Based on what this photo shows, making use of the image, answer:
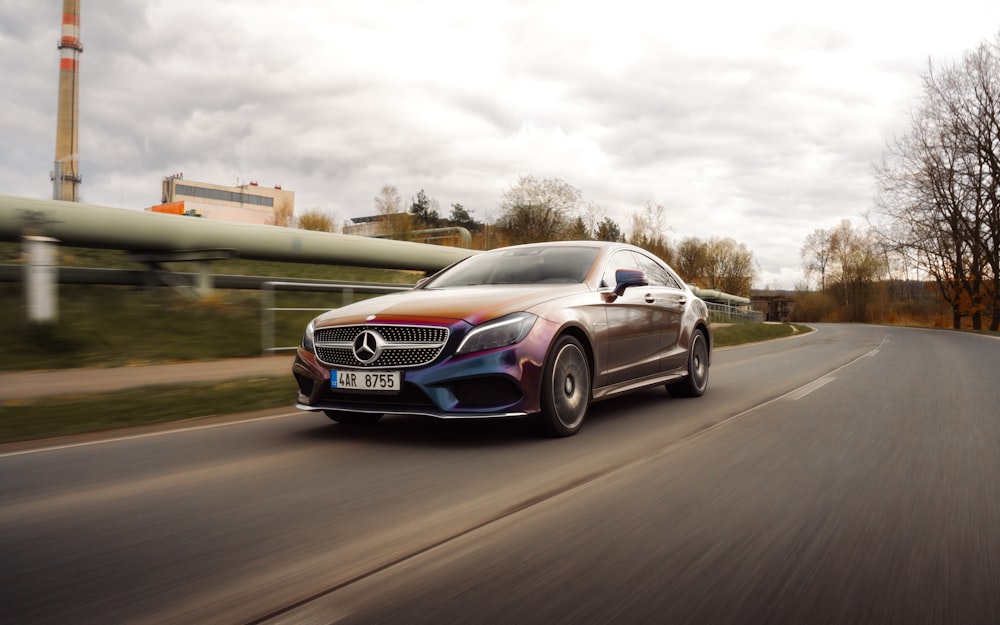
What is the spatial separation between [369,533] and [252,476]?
4.53 ft

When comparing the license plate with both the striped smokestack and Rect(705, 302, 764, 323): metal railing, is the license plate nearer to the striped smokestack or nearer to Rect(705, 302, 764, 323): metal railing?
Rect(705, 302, 764, 323): metal railing

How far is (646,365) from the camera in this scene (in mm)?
6957

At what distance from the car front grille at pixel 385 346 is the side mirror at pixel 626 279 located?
1.88m

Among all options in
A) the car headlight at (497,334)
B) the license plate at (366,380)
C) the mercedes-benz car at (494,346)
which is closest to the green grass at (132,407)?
the mercedes-benz car at (494,346)

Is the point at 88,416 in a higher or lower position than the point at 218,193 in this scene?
lower

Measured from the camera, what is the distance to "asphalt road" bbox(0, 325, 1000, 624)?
2434 millimetres

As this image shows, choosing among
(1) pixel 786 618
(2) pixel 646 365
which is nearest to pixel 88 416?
(2) pixel 646 365

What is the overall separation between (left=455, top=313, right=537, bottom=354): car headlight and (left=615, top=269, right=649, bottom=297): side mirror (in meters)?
1.39

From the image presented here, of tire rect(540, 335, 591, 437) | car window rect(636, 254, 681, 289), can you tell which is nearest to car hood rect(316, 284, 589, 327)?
tire rect(540, 335, 591, 437)

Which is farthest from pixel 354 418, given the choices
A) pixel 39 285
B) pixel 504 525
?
pixel 39 285

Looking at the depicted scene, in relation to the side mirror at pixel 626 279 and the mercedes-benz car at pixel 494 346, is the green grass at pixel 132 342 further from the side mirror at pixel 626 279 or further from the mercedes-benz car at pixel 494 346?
the side mirror at pixel 626 279

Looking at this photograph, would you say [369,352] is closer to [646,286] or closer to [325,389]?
[325,389]

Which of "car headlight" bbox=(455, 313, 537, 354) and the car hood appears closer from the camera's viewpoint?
"car headlight" bbox=(455, 313, 537, 354)

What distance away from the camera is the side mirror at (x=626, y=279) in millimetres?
6312
